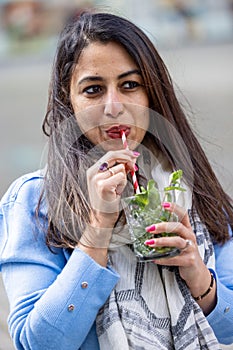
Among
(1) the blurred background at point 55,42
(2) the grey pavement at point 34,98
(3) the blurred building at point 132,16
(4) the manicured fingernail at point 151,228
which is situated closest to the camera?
(4) the manicured fingernail at point 151,228

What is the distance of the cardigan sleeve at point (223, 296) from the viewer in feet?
6.57

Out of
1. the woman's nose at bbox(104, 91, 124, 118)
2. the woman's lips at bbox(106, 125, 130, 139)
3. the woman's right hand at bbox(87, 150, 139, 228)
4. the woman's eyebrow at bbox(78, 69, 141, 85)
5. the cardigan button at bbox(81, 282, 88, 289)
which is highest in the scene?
the woman's eyebrow at bbox(78, 69, 141, 85)

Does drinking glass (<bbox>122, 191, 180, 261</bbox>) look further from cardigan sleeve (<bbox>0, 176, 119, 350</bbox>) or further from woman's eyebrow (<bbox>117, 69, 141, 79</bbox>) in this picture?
woman's eyebrow (<bbox>117, 69, 141, 79</bbox>)

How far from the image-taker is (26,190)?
2025 millimetres

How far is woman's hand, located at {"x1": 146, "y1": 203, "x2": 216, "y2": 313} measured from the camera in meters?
1.82

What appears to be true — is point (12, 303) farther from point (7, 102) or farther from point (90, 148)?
point (7, 102)

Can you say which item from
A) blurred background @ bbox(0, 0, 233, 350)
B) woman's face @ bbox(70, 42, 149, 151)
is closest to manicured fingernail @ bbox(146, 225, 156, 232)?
woman's face @ bbox(70, 42, 149, 151)

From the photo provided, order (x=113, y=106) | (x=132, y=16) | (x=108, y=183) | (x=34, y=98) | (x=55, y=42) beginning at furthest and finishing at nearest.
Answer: (x=132, y=16), (x=34, y=98), (x=55, y=42), (x=113, y=106), (x=108, y=183)

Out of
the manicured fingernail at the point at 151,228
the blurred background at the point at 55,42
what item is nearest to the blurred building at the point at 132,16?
the blurred background at the point at 55,42

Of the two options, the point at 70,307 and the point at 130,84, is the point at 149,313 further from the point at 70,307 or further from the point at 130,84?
the point at 130,84

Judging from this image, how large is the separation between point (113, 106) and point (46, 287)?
43 cm

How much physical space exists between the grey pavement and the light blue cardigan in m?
2.24

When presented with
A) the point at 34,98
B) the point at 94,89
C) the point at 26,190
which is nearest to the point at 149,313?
the point at 26,190

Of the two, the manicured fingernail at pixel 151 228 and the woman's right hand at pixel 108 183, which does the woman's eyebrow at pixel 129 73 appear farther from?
the manicured fingernail at pixel 151 228
